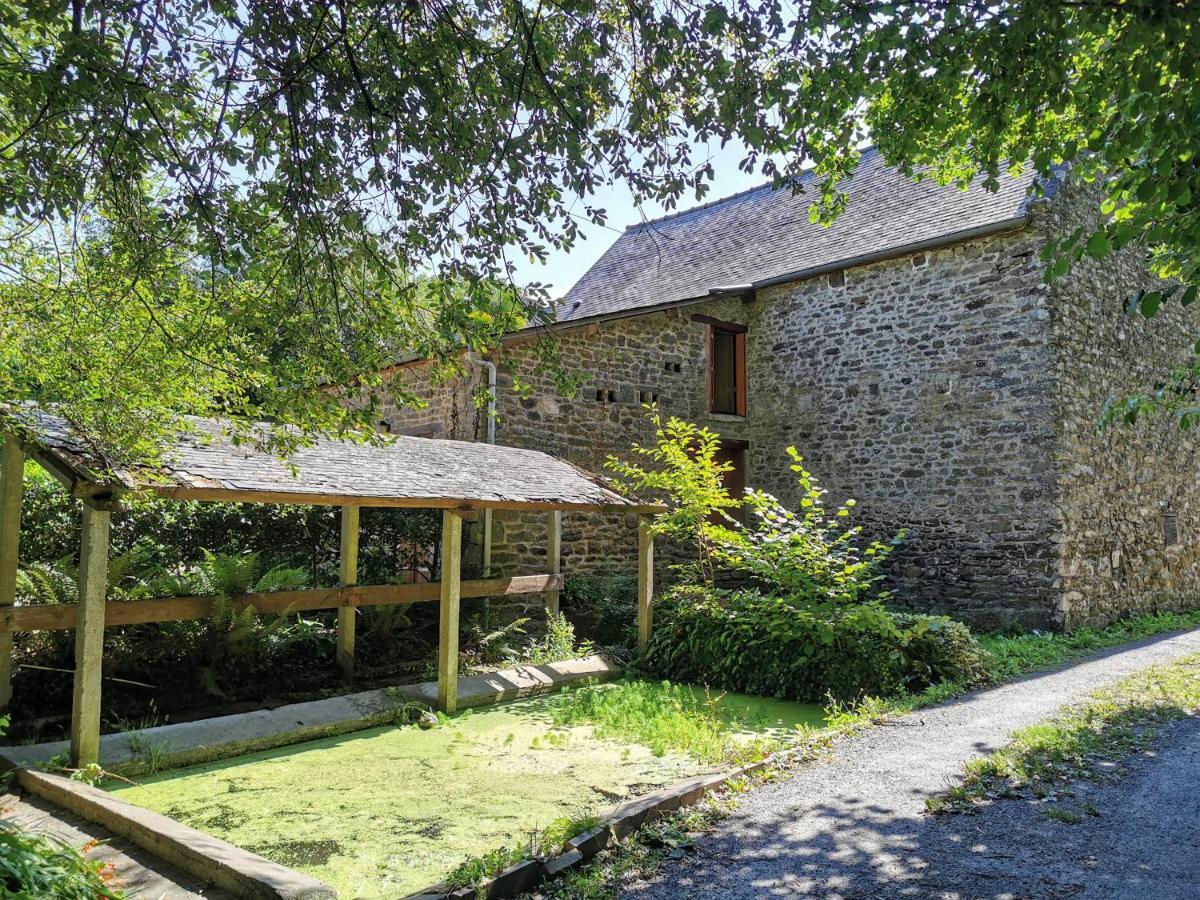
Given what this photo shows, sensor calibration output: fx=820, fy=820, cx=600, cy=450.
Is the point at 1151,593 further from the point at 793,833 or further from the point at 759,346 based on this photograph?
the point at 793,833

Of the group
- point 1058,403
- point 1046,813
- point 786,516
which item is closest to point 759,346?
point 1058,403

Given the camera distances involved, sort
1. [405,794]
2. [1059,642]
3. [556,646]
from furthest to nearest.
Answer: [1059,642] → [556,646] → [405,794]

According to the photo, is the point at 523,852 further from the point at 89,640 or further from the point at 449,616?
the point at 449,616

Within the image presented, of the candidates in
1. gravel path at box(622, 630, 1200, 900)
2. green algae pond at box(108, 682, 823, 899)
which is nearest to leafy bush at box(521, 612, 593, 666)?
green algae pond at box(108, 682, 823, 899)

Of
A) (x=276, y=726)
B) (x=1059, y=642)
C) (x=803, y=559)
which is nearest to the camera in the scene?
(x=276, y=726)

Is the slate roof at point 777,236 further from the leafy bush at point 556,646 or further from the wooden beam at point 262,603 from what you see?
the leafy bush at point 556,646

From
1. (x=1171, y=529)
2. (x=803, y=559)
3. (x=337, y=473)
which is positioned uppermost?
(x=337, y=473)

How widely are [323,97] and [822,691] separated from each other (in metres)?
6.47

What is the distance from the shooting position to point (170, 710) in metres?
6.84

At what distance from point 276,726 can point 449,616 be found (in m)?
1.73

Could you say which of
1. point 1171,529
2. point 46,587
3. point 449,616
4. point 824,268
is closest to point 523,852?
point 449,616

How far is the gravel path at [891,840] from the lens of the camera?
147 inches

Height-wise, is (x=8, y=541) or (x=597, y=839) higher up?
(x=8, y=541)

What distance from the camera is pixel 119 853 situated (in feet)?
13.0
